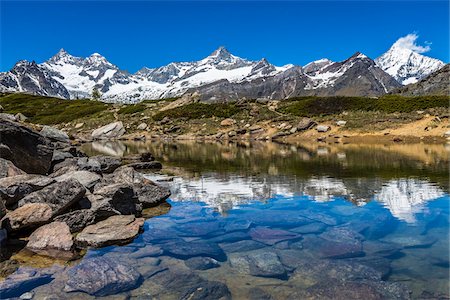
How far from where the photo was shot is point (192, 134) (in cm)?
8162

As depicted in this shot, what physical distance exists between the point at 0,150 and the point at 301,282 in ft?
54.9

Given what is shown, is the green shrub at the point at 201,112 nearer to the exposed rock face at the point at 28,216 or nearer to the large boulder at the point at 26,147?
the large boulder at the point at 26,147

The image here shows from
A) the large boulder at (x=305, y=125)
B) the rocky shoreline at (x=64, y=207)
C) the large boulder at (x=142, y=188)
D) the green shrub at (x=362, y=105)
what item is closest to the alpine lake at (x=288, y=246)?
the large boulder at (x=142, y=188)

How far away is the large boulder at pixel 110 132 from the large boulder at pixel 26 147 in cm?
6619

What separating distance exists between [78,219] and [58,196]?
1220mm

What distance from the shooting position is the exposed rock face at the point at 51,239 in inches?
496

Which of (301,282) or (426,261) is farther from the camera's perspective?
(426,261)

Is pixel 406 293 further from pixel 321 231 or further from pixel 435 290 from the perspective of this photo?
pixel 321 231

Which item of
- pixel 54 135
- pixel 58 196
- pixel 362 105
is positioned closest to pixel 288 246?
pixel 58 196

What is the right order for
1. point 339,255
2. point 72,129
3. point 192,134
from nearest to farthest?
point 339,255
point 192,134
point 72,129

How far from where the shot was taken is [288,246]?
489 inches

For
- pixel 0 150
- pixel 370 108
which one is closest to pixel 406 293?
pixel 0 150

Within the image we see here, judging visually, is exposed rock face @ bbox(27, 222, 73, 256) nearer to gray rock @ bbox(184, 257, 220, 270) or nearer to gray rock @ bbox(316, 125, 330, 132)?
gray rock @ bbox(184, 257, 220, 270)

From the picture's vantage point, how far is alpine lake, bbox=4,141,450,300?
943 centimetres
